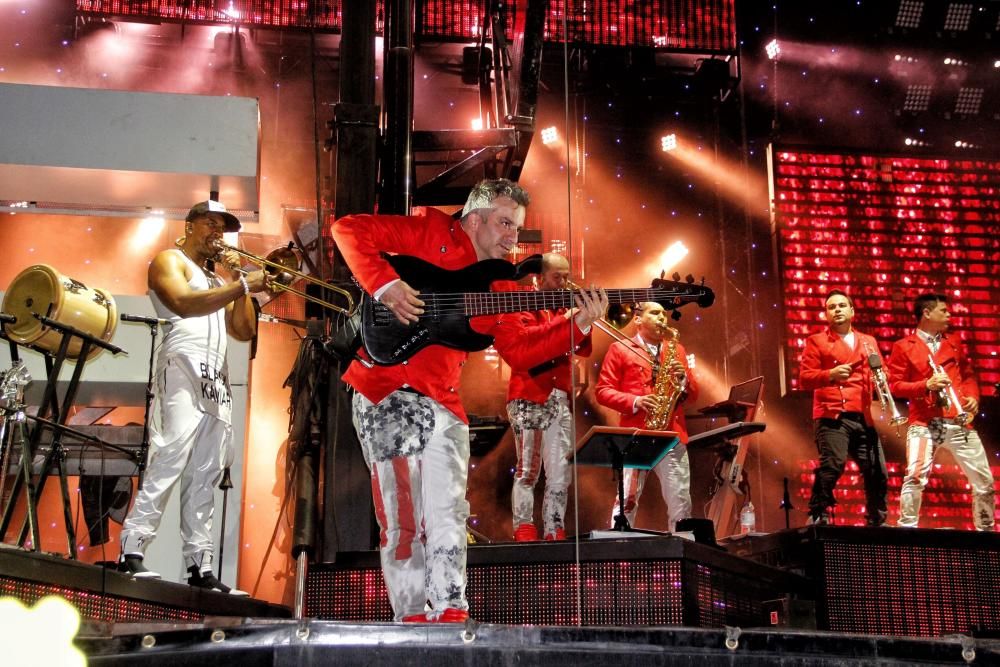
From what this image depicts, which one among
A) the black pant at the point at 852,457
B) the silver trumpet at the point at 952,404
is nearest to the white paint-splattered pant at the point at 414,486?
the black pant at the point at 852,457

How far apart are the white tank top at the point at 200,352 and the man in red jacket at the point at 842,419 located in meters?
4.32

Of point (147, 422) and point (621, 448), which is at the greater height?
point (147, 422)

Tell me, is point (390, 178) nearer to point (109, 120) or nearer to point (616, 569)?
point (109, 120)

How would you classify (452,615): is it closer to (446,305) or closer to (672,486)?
(446,305)

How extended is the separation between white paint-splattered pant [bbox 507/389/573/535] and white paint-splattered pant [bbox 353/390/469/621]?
9.50ft

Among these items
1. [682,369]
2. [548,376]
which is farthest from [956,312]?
[548,376]

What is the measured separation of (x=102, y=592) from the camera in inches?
169

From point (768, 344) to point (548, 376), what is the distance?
4600 millimetres

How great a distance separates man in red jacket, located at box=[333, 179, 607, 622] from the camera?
12.3ft

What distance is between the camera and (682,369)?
7.22 meters

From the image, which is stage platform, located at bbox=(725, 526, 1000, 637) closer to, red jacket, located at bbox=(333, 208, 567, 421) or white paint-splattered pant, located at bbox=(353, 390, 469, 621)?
red jacket, located at bbox=(333, 208, 567, 421)

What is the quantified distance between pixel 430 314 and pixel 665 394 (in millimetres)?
3452

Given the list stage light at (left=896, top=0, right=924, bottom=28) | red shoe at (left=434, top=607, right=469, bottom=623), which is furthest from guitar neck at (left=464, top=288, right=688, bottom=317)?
stage light at (left=896, top=0, right=924, bottom=28)

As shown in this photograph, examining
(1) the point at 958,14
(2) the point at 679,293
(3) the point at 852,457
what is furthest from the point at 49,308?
(1) the point at 958,14
